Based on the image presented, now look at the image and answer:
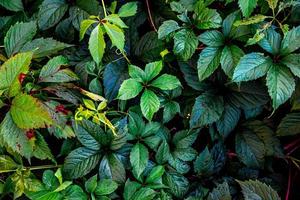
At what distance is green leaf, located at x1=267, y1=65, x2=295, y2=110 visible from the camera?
1.08 m

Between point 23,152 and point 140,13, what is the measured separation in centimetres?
62

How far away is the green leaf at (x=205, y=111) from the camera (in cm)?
125

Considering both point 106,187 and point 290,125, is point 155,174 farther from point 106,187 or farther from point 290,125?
point 290,125

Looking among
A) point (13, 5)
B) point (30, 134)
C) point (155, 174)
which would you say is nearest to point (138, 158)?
point (155, 174)

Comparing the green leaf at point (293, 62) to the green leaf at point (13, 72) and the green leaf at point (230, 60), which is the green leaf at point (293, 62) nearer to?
the green leaf at point (230, 60)

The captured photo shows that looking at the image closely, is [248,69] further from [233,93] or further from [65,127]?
[65,127]

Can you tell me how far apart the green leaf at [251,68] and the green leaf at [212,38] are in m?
0.11

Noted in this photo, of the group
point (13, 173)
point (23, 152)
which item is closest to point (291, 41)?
point (23, 152)

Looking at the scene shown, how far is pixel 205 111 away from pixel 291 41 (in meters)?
0.33

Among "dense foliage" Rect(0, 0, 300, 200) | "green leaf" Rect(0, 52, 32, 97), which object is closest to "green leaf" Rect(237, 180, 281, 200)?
"dense foliage" Rect(0, 0, 300, 200)

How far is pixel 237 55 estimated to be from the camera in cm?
116

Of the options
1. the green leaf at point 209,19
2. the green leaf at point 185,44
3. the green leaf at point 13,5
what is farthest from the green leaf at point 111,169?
the green leaf at point 13,5

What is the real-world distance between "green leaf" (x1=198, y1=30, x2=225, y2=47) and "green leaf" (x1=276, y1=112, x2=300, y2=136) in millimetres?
343

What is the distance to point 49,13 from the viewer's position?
132cm
